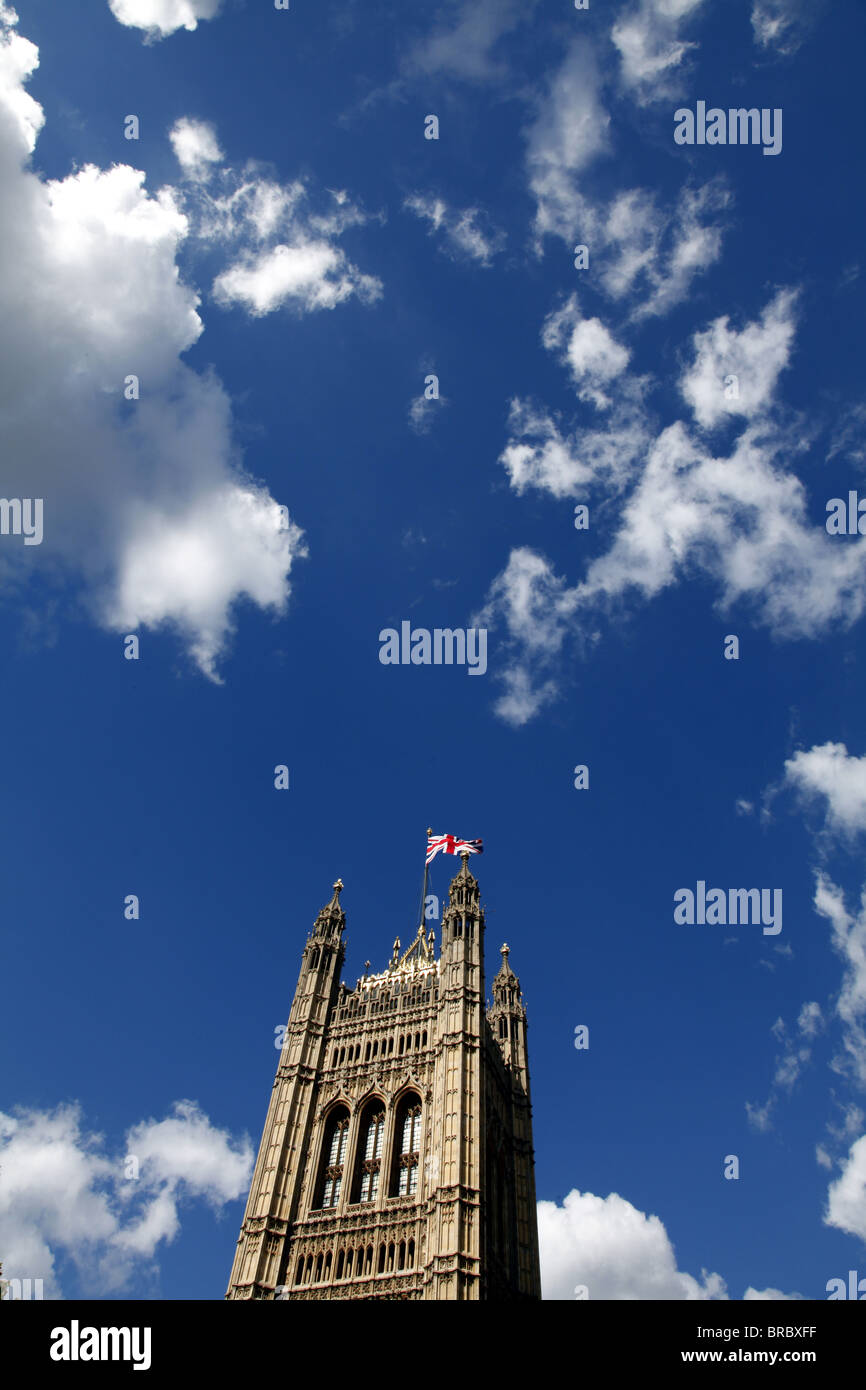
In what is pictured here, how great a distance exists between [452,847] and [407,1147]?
23.3m

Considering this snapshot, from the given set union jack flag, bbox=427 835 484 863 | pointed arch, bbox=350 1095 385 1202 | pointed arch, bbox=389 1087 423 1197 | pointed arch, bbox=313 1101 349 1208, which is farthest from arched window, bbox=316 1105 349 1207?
union jack flag, bbox=427 835 484 863

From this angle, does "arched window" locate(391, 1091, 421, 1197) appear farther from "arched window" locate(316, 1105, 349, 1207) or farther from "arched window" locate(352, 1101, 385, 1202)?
"arched window" locate(316, 1105, 349, 1207)

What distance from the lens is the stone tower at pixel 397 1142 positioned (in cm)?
5225

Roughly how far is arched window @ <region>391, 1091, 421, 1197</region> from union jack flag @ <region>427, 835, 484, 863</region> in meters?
19.2

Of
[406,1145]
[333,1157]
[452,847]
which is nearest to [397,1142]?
[406,1145]

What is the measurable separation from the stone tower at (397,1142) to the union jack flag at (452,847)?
2532mm

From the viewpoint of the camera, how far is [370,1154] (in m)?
60.3

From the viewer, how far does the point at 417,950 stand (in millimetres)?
79125

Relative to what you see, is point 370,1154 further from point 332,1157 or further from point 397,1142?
point 332,1157

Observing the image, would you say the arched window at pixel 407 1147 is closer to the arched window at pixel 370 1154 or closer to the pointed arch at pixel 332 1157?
the arched window at pixel 370 1154

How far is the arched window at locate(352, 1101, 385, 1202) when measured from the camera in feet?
191
